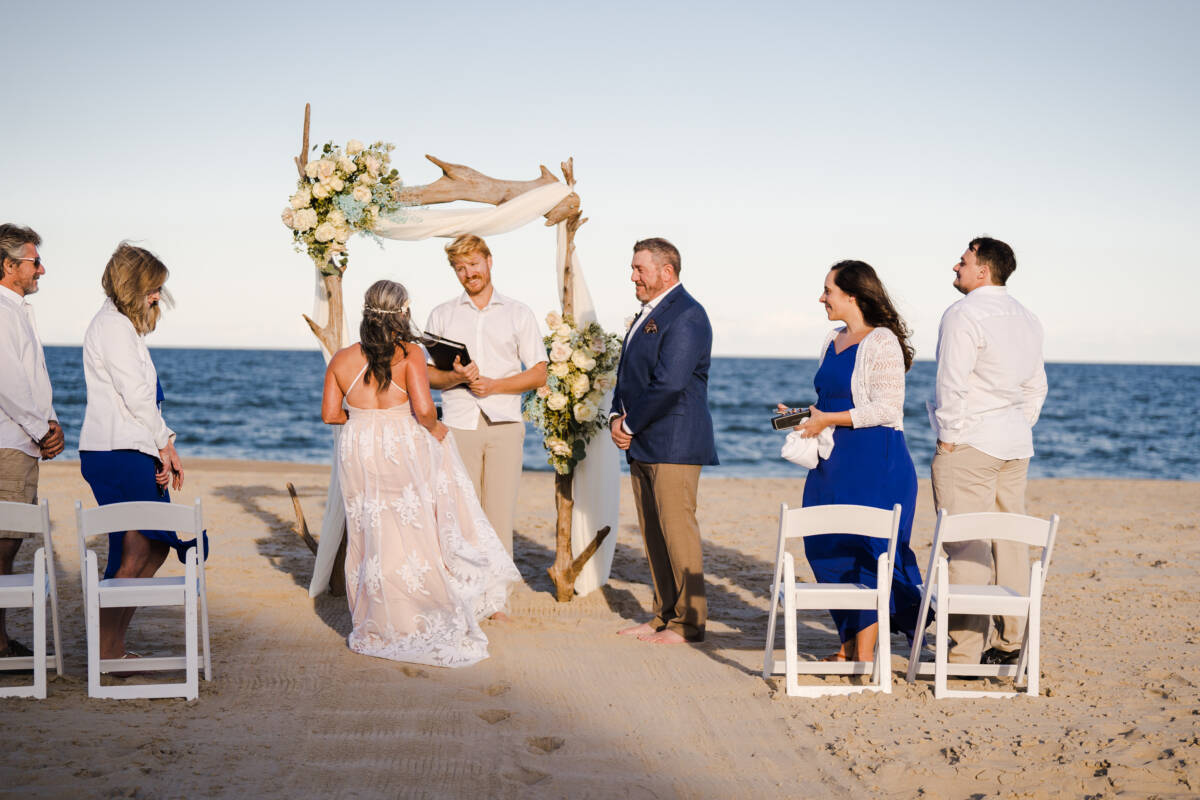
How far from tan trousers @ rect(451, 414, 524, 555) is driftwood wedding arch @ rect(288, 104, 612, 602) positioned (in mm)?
524

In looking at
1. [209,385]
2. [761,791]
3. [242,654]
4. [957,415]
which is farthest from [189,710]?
[209,385]

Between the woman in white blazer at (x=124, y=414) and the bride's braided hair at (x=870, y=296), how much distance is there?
3.57 metres

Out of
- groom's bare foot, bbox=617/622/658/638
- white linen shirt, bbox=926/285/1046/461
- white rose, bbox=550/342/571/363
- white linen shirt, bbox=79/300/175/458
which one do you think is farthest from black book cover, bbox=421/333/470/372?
white linen shirt, bbox=926/285/1046/461

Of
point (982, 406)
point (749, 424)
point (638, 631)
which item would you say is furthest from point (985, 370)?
point (749, 424)

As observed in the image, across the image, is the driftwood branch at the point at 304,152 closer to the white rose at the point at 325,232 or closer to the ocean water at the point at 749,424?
the white rose at the point at 325,232

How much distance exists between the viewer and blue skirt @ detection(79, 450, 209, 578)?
4953mm

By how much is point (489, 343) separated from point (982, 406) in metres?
3.11

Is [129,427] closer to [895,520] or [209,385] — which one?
[895,520]

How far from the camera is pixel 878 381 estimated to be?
510 cm

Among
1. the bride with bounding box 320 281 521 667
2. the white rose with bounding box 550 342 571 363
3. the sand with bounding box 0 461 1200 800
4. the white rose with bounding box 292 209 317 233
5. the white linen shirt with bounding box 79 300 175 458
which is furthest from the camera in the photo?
the white rose with bounding box 550 342 571 363

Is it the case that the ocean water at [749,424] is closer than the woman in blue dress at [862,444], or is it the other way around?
the woman in blue dress at [862,444]

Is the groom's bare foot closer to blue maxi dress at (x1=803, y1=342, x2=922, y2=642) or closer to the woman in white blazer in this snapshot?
blue maxi dress at (x1=803, y1=342, x2=922, y2=642)

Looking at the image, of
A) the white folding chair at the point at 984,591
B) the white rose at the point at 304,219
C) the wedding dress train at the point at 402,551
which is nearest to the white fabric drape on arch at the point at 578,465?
the white rose at the point at 304,219

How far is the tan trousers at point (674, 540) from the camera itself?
5.97m
